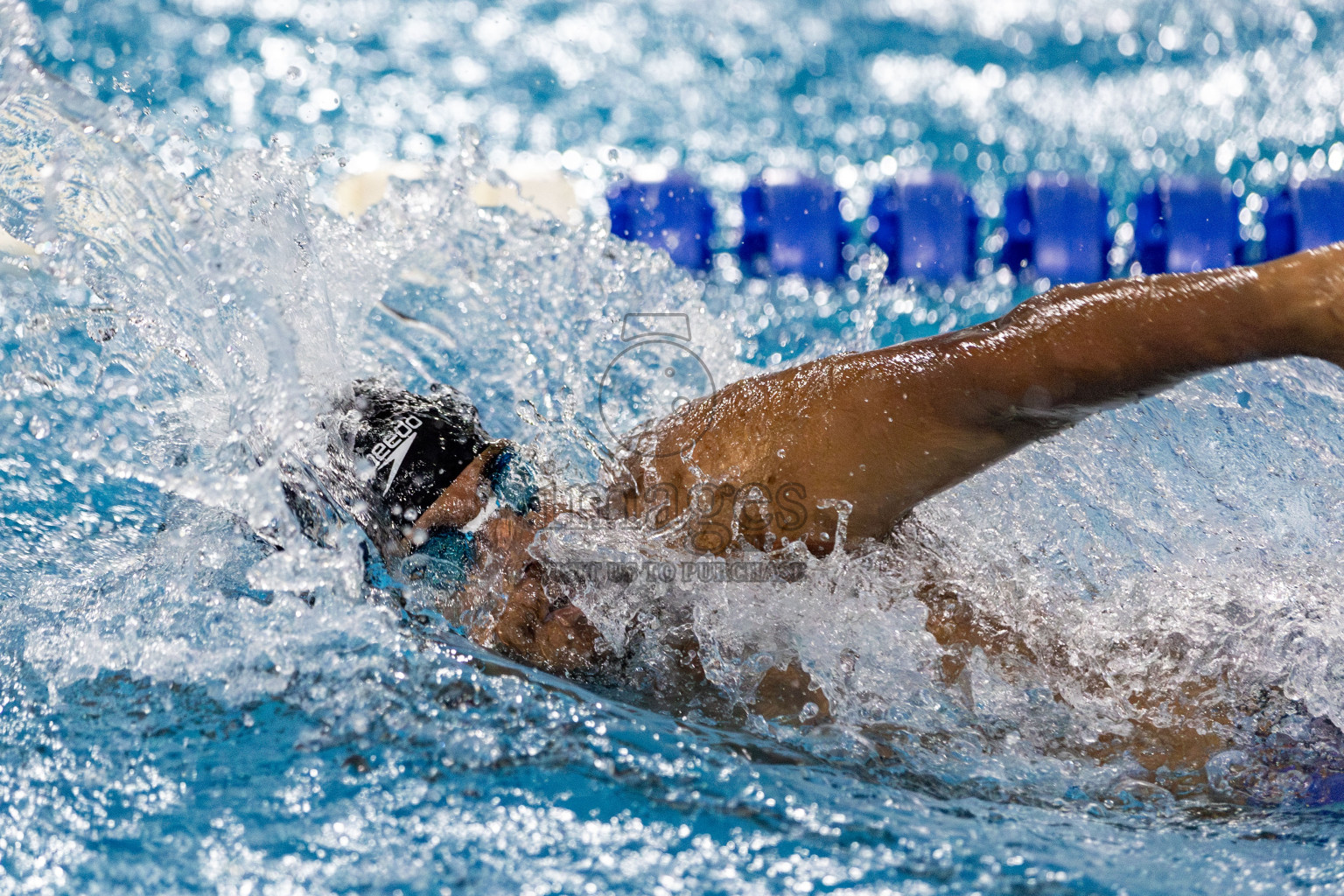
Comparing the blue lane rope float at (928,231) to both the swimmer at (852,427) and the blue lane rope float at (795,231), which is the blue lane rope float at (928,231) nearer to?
the blue lane rope float at (795,231)

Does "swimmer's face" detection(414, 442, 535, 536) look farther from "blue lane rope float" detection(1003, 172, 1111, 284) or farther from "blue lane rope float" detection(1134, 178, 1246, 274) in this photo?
"blue lane rope float" detection(1134, 178, 1246, 274)

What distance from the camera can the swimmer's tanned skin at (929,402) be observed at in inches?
41.8

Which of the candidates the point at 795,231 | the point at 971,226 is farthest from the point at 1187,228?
the point at 795,231

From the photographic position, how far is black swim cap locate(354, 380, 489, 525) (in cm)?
131

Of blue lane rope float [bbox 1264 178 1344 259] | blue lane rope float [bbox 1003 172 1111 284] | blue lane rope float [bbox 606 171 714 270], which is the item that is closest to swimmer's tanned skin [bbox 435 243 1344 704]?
blue lane rope float [bbox 606 171 714 270]

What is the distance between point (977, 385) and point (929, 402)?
56 mm

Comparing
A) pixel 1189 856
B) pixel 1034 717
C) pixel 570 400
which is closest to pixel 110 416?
pixel 570 400

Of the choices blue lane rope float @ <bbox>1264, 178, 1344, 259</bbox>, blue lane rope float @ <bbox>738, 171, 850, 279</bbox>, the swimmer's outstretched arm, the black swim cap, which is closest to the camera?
the swimmer's outstretched arm

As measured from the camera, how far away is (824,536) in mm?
1271

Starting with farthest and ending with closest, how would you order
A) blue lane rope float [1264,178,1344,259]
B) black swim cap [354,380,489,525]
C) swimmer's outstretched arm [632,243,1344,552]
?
1. blue lane rope float [1264,178,1344,259]
2. black swim cap [354,380,489,525]
3. swimmer's outstretched arm [632,243,1344,552]

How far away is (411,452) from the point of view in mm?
1311

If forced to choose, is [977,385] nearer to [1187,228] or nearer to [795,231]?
[795,231]

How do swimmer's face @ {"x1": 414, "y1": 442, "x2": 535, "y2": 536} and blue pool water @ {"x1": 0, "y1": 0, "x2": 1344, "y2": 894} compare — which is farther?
swimmer's face @ {"x1": 414, "y1": 442, "x2": 535, "y2": 536}

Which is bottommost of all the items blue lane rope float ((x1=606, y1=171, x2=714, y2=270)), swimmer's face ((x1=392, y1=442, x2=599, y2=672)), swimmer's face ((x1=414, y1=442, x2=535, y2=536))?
swimmer's face ((x1=392, y1=442, x2=599, y2=672))
